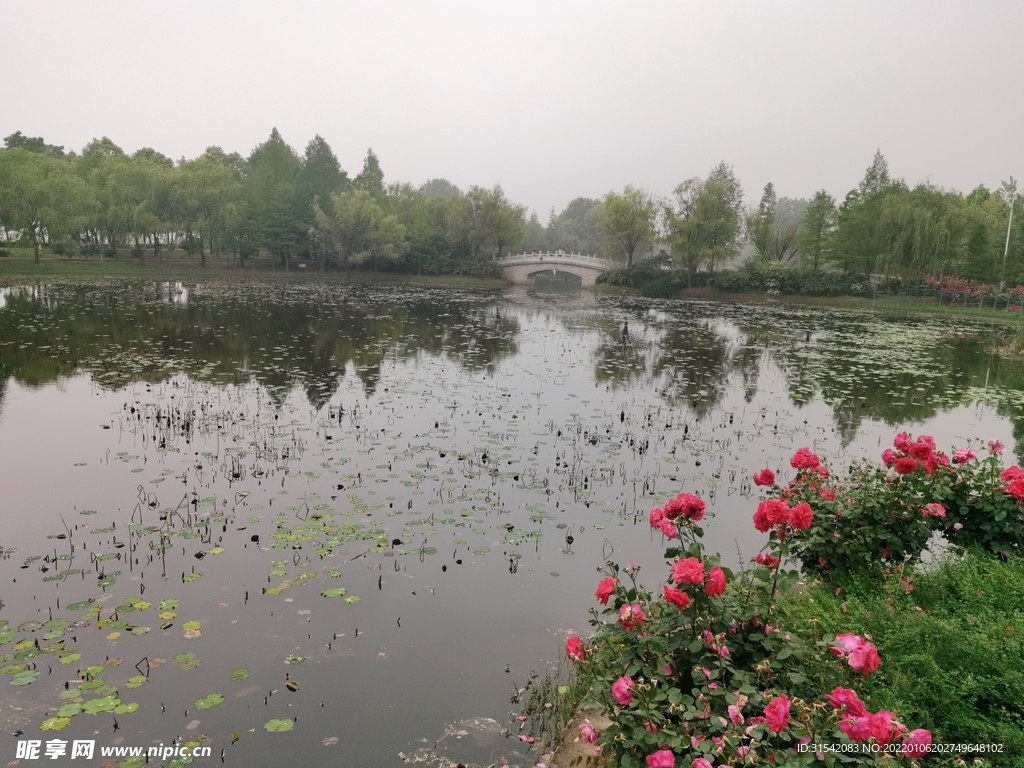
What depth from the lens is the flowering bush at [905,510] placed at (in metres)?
5.50

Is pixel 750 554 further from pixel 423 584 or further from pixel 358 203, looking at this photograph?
pixel 358 203

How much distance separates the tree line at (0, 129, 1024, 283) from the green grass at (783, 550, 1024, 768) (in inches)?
1913

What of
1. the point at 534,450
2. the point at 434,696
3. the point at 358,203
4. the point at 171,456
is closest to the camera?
the point at 434,696

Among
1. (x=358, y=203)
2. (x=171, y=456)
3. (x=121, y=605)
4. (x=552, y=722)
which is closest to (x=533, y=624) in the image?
(x=552, y=722)

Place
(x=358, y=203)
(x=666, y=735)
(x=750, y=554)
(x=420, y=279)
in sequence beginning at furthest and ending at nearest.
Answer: (x=420, y=279), (x=358, y=203), (x=750, y=554), (x=666, y=735)

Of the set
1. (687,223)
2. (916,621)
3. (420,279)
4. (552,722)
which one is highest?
(687,223)

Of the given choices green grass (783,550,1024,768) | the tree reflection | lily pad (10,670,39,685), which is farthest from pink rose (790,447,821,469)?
the tree reflection


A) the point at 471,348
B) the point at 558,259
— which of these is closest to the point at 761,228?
the point at 558,259

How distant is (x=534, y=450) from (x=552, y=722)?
20.0ft

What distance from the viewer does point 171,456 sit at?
372 inches

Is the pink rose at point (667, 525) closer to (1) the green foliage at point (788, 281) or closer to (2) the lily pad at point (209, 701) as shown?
(2) the lily pad at point (209, 701)

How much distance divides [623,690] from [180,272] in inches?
2194

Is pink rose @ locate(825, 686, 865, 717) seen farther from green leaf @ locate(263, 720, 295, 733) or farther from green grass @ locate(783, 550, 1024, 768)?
green leaf @ locate(263, 720, 295, 733)

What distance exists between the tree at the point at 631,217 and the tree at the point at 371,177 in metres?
24.1
